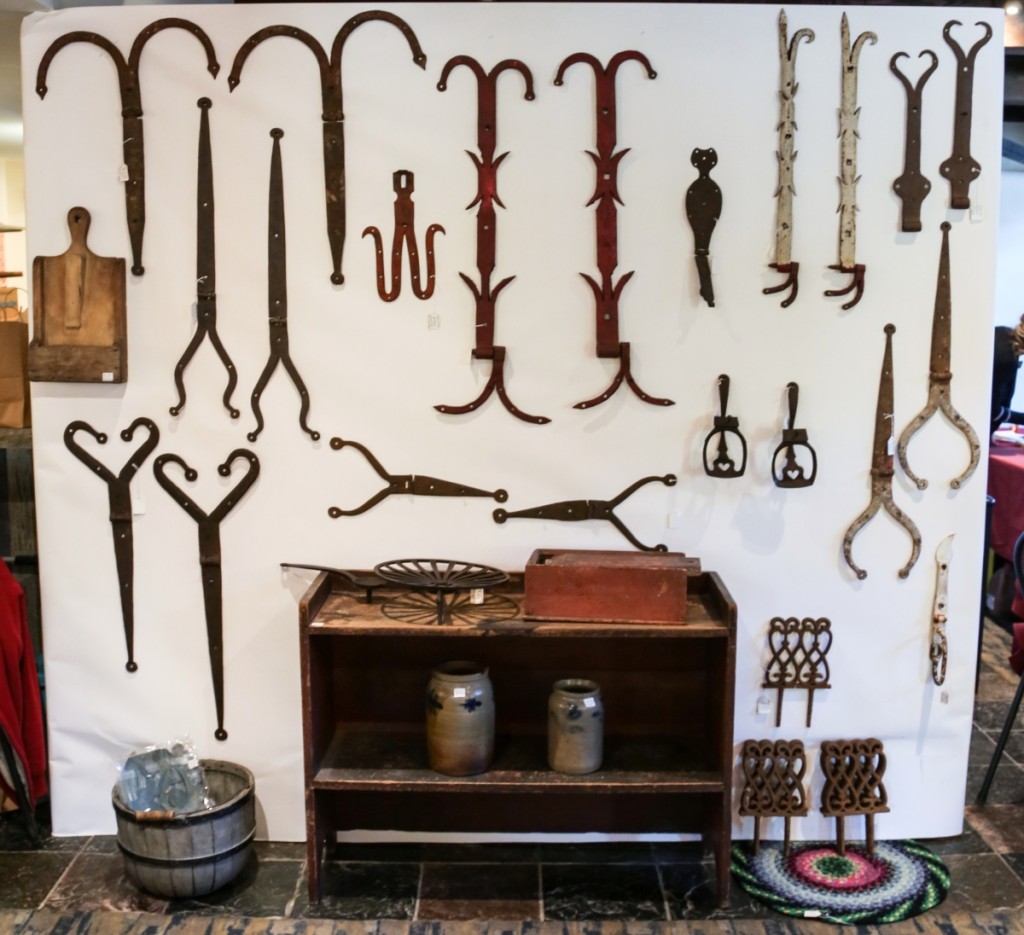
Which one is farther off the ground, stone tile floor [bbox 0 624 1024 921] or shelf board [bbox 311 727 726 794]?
shelf board [bbox 311 727 726 794]

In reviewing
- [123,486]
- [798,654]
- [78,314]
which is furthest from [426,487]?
[798,654]

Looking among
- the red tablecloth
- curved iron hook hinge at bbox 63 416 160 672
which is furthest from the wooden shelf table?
the red tablecloth

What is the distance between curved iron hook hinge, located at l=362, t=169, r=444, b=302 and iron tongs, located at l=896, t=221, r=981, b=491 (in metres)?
1.35

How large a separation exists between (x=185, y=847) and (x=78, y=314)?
1.43 meters

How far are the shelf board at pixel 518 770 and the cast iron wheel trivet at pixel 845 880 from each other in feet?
1.26

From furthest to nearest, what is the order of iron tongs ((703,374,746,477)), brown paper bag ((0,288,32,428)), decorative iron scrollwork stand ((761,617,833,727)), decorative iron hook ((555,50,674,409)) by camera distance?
brown paper bag ((0,288,32,428))
decorative iron scrollwork stand ((761,617,833,727))
iron tongs ((703,374,746,477))
decorative iron hook ((555,50,674,409))

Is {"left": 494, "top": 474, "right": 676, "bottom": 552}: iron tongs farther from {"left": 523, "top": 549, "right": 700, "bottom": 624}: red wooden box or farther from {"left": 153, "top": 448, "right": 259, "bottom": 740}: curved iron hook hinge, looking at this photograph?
{"left": 153, "top": 448, "right": 259, "bottom": 740}: curved iron hook hinge

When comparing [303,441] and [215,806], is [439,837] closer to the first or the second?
[215,806]

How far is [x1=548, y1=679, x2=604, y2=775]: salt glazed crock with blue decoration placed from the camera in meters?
2.77

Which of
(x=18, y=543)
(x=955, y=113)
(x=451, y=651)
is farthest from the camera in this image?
(x=18, y=543)

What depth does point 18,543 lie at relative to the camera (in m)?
3.49

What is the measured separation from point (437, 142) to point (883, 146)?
3.87ft

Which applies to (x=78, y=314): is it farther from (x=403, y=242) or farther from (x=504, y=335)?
(x=504, y=335)

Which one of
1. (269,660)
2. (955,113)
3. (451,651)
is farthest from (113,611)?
(955,113)
